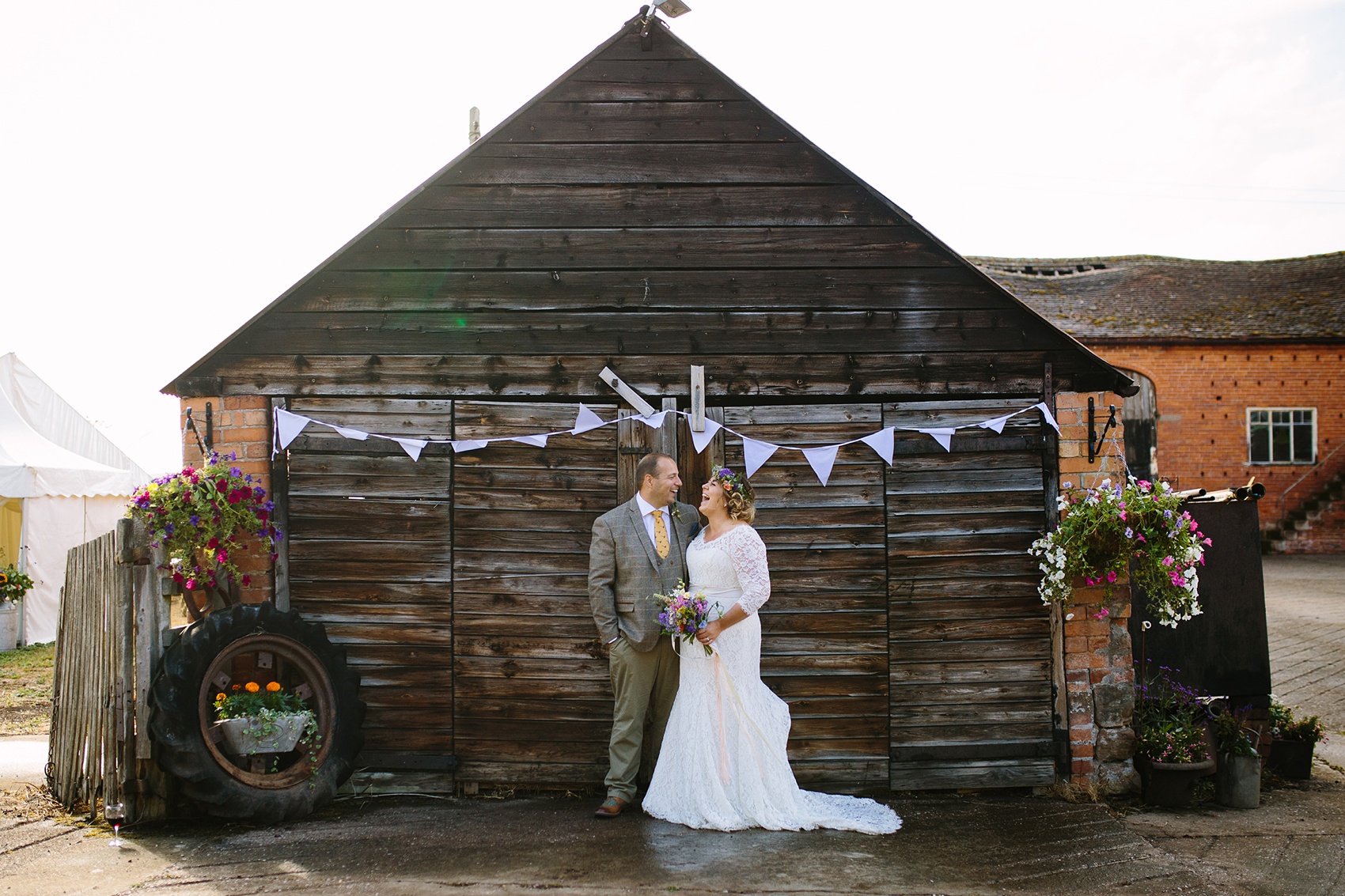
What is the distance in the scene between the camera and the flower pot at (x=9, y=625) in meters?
13.1

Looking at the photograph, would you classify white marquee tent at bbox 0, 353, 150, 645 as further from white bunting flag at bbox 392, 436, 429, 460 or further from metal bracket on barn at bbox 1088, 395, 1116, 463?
metal bracket on barn at bbox 1088, 395, 1116, 463

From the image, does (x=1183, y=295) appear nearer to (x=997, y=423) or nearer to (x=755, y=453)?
(x=997, y=423)

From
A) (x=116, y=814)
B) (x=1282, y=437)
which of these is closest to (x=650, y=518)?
(x=116, y=814)

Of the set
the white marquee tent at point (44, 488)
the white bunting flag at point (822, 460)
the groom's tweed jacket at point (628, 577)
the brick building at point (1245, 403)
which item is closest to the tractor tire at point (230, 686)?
the groom's tweed jacket at point (628, 577)

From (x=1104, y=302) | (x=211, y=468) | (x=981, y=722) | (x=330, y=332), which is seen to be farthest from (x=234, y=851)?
(x=1104, y=302)

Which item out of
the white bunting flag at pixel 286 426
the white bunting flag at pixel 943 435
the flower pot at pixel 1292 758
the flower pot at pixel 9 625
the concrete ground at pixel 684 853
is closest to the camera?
the concrete ground at pixel 684 853

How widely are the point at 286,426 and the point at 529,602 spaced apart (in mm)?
1861

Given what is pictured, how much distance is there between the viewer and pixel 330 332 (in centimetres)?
616

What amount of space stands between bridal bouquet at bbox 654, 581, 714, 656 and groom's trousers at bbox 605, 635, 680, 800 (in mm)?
382

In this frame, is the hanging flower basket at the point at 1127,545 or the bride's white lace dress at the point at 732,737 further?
the hanging flower basket at the point at 1127,545

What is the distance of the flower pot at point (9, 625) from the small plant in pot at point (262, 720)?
9.85 meters

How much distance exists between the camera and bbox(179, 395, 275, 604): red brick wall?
6031 mm

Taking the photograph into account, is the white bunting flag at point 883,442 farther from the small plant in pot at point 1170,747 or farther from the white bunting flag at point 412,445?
the white bunting flag at point 412,445

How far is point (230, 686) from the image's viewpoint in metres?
5.75
